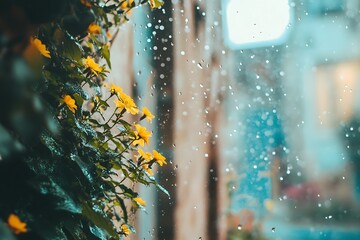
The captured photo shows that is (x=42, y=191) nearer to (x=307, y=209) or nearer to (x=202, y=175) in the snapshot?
(x=202, y=175)

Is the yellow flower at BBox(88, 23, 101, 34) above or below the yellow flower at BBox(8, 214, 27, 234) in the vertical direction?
above

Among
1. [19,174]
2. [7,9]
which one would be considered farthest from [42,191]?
[7,9]

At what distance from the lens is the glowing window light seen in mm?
1654

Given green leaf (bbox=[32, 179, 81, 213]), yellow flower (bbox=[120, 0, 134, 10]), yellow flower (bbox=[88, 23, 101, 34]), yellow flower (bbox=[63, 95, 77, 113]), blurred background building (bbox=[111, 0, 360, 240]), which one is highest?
blurred background building (bbox=[111, 0, 360, 240])

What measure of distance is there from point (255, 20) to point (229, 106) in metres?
0.43

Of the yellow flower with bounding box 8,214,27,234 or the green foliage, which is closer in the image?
the green foliage

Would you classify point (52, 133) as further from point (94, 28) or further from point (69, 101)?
point (94, 28)

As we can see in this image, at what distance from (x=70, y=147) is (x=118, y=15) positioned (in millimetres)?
369

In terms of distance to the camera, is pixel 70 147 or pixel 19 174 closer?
pixel 19 174

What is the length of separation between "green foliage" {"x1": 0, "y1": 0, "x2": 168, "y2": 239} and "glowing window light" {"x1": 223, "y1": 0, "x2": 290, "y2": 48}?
97cm

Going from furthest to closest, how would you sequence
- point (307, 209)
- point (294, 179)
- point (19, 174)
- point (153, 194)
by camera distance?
point (307, 209), point (294, 179), point (153, 194), point (19, 174)

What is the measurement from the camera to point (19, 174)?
1.54ft

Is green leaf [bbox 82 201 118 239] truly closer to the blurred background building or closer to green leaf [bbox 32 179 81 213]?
green leaf [bbox 32 179 81 213]

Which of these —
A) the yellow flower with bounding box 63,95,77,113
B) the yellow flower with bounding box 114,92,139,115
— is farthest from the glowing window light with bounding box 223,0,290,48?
the yellow flower with bounding box 63,95,77,113
